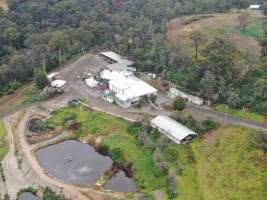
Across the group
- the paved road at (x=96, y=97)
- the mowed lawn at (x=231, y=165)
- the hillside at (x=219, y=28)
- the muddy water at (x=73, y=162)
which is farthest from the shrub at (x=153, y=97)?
the hillside at (x=219, y=28)

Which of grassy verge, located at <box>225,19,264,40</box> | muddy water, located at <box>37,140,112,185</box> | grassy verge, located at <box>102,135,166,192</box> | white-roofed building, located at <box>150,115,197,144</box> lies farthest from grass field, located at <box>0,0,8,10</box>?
white-roofed building, located at <box>150,115,197,144</box>

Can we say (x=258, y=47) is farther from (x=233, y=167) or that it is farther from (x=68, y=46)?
(x=68, y=46)

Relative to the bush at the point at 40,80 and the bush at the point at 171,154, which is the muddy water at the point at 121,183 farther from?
the bush at the point at 40,80

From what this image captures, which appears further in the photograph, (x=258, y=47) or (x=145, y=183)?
(x=258, y=47)

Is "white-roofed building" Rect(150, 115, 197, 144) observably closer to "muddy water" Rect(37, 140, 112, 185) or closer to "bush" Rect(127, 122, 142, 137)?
"bush" Rect(127, 122, 142, 137)

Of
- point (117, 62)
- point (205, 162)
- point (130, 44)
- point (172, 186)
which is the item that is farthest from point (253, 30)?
point (172, 186)

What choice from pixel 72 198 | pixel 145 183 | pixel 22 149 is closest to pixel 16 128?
pixel 22 149
